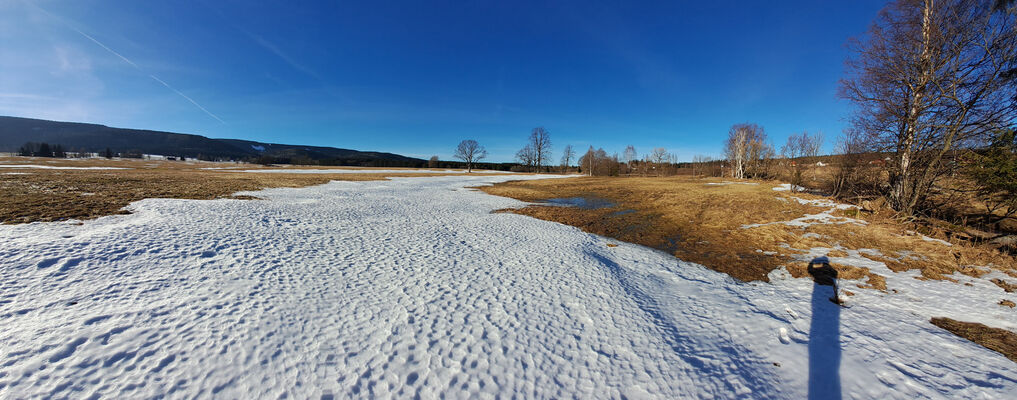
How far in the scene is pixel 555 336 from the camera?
489 cm

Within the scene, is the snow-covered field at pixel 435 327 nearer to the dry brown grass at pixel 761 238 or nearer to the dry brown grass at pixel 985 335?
the dry brown grass at pixel 985 335

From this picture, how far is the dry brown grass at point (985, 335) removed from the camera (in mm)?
4379

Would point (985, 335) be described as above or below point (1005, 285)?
below

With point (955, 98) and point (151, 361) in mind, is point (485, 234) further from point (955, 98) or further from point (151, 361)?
point (955, 98)

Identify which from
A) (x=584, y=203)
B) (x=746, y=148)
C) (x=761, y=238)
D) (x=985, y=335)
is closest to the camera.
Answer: (x=985, y=335)

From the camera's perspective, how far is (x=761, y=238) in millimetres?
10836

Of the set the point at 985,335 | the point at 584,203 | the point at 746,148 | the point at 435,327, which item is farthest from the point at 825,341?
the point at 746,148

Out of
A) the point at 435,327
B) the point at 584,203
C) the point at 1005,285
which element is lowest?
the point at 435,327

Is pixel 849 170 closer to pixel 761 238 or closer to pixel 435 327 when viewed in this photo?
pixel 761 238

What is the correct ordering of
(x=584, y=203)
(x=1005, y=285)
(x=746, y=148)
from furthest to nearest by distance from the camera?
1. (x=746, y=148)
2. (x=584, y=203)
3. (x=1005, y=285)

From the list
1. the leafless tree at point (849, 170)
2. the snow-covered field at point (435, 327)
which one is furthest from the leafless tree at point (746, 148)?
the snow-covered field at point (435, 327)

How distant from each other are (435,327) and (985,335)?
8.85 m

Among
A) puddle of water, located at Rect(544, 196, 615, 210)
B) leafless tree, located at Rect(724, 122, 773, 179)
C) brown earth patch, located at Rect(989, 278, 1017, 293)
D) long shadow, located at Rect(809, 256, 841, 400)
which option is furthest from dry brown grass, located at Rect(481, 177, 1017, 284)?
leafless tree, located at Rect(724, 122, 773, 179)

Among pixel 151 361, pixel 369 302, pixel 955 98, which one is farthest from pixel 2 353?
pixel 955 98
